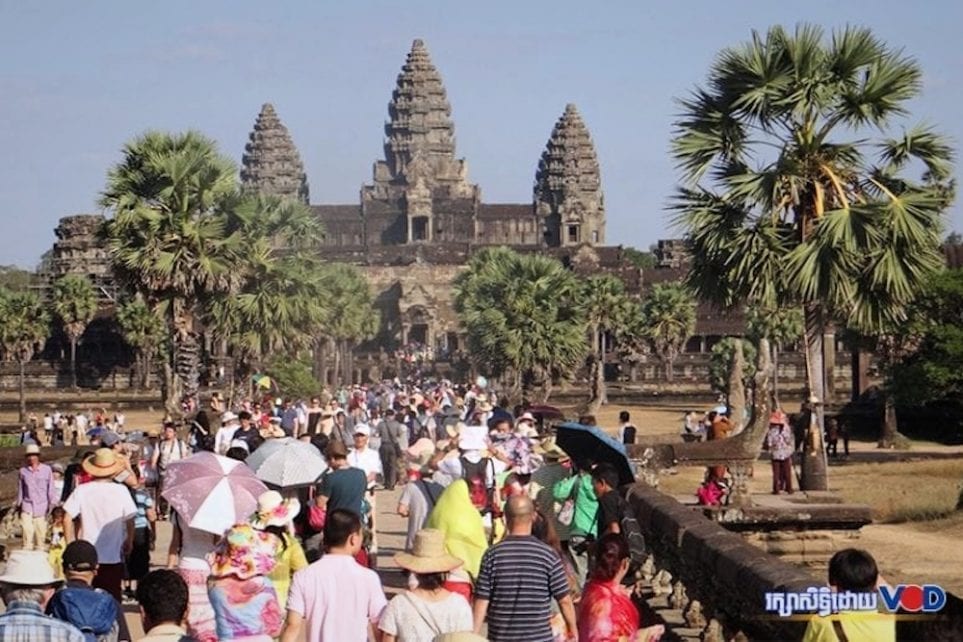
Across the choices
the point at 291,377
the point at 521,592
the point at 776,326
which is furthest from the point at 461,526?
the point at 776,326

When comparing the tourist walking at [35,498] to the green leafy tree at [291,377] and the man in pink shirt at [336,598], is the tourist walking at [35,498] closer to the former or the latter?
the man in pink shirt at [336,598]

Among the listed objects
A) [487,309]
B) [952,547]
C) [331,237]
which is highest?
[331,237]

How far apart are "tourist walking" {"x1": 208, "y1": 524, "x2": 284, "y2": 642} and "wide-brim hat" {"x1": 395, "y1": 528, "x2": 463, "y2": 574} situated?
657mm

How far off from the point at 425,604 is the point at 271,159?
529 feet

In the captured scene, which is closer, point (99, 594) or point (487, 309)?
point (99, 594)

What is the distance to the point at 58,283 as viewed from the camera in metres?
82.9

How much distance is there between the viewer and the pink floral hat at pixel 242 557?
906 cm

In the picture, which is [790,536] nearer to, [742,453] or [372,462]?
[742,453]

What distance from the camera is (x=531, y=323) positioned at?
2141 inches

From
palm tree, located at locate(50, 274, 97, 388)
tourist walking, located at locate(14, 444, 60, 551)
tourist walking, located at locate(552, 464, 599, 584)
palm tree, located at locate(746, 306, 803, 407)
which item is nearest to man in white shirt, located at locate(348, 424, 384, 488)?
tourist walking, located at locate(14, 444, 60, 551)

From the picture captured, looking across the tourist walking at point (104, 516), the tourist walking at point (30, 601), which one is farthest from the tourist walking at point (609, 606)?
the tourist walking at point (104, 516)

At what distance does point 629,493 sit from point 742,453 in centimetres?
376

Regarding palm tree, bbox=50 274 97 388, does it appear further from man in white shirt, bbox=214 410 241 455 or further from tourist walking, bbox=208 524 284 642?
tourist walking, bbox=208 524 284 642

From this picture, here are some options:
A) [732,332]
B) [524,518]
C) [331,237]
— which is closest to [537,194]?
[331,237]
